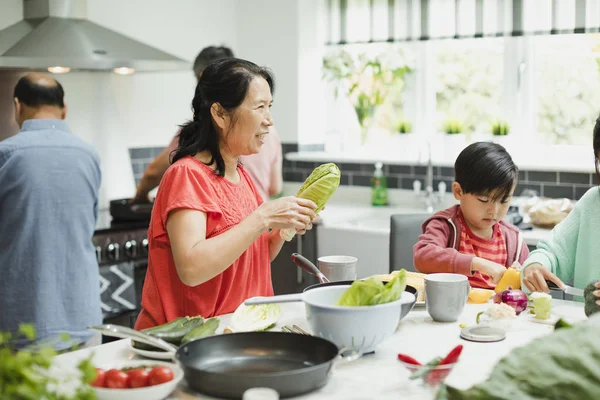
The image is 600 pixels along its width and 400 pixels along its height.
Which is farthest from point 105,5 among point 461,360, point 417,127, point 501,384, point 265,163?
point 501,384

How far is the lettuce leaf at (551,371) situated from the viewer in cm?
114

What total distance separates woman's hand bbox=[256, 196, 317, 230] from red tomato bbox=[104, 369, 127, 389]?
2.38ft

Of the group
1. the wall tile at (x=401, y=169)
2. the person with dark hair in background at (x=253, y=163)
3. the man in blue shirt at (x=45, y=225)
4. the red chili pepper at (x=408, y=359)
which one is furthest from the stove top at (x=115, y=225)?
the red chili pepper at (x=408, y=359)

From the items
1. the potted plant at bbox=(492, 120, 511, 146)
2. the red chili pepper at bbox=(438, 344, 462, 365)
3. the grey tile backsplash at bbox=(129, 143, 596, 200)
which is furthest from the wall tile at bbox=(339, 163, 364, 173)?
the red chili pepper at bbox=(438, 344, 462, 365)

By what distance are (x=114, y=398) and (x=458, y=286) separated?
2.99ft

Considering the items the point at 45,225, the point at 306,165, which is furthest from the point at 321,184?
the point at 306,165

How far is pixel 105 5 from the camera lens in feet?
15.4

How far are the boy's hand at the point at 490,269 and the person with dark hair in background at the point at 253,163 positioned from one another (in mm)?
1543

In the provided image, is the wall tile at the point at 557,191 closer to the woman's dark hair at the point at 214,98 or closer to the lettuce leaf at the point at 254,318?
the woman's dark hair at the point at 214,98

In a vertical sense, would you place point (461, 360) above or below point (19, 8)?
below

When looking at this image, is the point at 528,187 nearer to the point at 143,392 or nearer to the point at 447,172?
the point at 447,172

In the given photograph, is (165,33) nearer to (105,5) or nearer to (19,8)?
(105,5)

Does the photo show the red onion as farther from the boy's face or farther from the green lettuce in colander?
the boy's face

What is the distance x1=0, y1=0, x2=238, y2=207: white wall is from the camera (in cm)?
471
